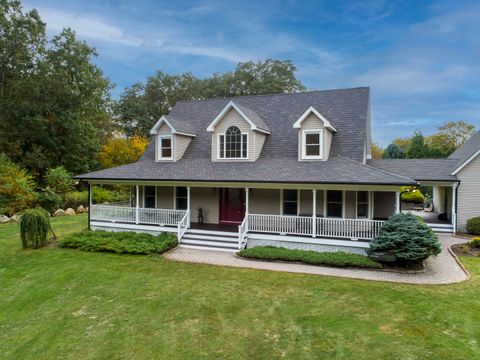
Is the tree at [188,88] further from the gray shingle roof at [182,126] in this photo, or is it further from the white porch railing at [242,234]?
the white porch railing at [242,234]

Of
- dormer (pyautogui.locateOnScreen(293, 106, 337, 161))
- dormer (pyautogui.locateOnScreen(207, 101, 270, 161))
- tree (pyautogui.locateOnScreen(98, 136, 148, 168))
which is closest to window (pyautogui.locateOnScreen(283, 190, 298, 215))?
dormer (pyautogui.locateOnScreen(293, 106, 337, 161))

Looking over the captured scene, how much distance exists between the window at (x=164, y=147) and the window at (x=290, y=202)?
7004mm

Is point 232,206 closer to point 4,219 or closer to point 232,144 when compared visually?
point 232,144

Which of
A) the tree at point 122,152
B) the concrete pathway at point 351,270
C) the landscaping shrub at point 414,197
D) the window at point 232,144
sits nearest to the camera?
the concrete pathway at point 351,270

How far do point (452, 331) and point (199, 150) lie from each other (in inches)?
562

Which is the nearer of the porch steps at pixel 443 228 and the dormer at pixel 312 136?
the dormer at pixel 312 136

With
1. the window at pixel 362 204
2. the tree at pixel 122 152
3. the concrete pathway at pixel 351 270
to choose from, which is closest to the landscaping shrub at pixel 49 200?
the tree at pixel 122 152

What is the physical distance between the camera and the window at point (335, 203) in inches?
593

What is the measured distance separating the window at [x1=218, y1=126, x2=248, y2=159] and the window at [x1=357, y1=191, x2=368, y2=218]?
5.89m

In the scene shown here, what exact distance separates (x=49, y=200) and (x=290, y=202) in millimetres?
18533

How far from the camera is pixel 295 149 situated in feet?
55.1

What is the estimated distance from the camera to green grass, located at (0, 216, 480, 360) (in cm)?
688

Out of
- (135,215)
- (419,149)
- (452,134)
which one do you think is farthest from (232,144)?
(452,134)

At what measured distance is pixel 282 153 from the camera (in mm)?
16938
